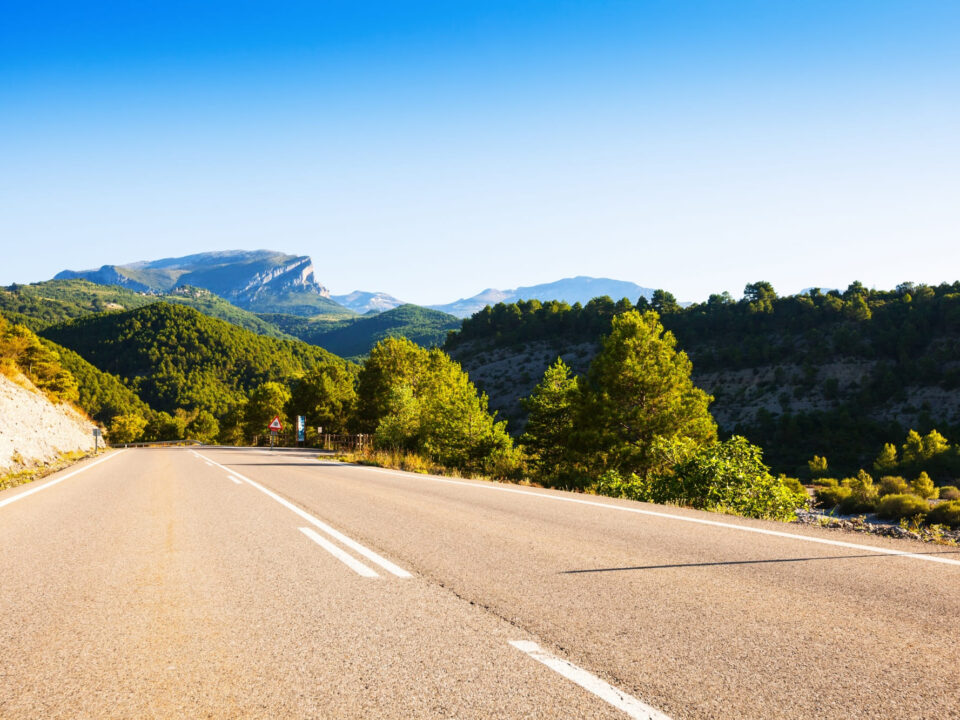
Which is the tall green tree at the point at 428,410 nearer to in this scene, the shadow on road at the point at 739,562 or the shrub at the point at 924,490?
the shadow on road at the point at 739,562

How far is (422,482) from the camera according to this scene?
1527 cm

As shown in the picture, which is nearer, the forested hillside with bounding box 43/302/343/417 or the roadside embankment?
the roadside embankment

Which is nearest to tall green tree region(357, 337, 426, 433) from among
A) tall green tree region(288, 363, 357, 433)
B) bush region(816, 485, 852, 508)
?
tall green tree region(288, 363, 357, 433)

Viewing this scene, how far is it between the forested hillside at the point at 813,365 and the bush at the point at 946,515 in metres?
44.1

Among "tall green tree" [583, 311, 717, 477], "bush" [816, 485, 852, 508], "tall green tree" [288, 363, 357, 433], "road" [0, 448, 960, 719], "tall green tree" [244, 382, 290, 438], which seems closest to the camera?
"road" [0, 448, 960, 719]

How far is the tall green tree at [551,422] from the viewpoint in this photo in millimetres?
35312

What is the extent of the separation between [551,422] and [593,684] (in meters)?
35.0

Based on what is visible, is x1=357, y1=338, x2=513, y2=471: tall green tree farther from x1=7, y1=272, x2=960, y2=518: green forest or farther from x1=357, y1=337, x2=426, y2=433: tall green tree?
x1=7, y1=272, x2=960, y2=518: green forest

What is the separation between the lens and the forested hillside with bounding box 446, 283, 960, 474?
3319 inches

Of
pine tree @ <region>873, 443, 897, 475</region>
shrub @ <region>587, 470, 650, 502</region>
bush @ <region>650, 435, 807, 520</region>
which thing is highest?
bush @ <region>650, 435, 807, 520</region>

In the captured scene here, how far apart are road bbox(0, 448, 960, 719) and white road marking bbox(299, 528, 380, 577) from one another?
0.05 meters

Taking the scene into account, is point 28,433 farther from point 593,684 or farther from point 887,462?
point 887,462

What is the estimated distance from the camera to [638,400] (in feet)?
103

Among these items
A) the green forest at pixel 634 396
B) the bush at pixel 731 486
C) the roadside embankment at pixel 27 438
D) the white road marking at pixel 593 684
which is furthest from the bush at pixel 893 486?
the white road marking at pixel 593 684
